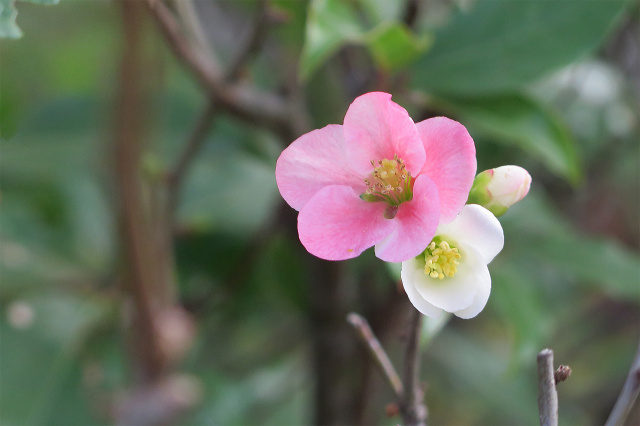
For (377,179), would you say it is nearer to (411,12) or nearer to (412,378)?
(412,378)

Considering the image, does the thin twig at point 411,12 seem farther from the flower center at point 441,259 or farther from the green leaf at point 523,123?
the flower center at point 441,259

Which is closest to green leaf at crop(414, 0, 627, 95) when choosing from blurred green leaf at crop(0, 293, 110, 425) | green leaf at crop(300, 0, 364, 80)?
green leaf at crop(300, 0, 364, 80)

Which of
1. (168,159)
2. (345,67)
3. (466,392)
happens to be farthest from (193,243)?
(466,392)

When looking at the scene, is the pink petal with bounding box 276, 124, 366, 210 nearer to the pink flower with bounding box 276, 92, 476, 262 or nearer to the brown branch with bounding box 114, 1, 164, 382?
the pink flower with bounding box 276, 92, 476, 262

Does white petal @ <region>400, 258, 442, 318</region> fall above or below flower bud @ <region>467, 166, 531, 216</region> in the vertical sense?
below

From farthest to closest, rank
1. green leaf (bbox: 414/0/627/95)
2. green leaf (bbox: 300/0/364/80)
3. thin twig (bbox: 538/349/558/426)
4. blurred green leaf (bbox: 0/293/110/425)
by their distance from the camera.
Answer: blurred green leaf (bbox: 0/293/110/425) < green leaf (bbox: 414/0/627/95) < green leaf (bbox: 300/0/364/80) < thin twig (bbox: 538/349/558/426)

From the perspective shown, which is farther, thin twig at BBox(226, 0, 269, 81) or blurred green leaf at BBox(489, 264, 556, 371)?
blurred green leaf at BBox(489, 264, 556, 371)
